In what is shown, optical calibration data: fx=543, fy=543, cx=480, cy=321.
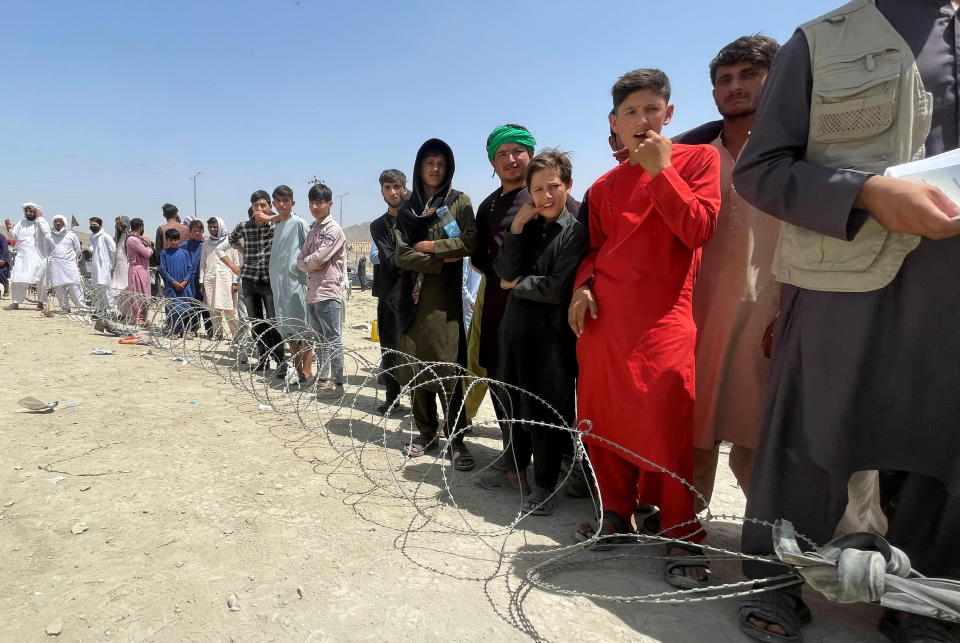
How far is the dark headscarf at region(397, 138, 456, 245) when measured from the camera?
3895 mm

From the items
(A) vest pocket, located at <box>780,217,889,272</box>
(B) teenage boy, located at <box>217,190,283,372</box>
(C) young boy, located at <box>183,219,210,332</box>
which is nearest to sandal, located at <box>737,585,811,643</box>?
(A) vest pocket, located at <box>780,217,889,272</box>

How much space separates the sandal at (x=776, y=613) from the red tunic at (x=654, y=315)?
21.9 inches

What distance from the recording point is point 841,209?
167 cm

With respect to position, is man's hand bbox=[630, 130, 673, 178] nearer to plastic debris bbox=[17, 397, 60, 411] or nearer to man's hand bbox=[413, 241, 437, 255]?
man's hand bbox=[413, 241, 437, 255]

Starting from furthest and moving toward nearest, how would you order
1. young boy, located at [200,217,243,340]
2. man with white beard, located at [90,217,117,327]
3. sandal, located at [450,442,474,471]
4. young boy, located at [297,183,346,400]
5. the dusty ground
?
man with white beard, located at [90,217,117,327]
young boy, located at [200,217,243,340]
young boy, located at [297,183,346,400]
sandal, located at [450,442,474,471]
the dusty ground

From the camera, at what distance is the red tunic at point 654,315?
2.33 meters

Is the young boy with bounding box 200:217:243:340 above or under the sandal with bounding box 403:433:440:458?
above

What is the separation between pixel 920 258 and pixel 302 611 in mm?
2486

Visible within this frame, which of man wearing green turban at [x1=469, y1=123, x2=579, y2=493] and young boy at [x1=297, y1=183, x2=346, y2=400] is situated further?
young boy at [x1=297, y1=183, x2=346, y2=400]

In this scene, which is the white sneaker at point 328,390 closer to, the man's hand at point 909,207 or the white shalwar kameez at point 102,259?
the man's hand at point 909,207

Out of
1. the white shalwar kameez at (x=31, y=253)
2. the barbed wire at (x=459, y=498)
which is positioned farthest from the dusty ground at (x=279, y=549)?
the white shalwar kameez at (x=31, y=253)

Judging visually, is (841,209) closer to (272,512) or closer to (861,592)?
(861,592)

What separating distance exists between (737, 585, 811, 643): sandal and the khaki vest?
1.16 m

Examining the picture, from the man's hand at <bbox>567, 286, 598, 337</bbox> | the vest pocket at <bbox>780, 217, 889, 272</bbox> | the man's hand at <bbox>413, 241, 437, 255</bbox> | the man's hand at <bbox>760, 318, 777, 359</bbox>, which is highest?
the man's hand at <bbox>413, 241, 437, 255</bbox>
